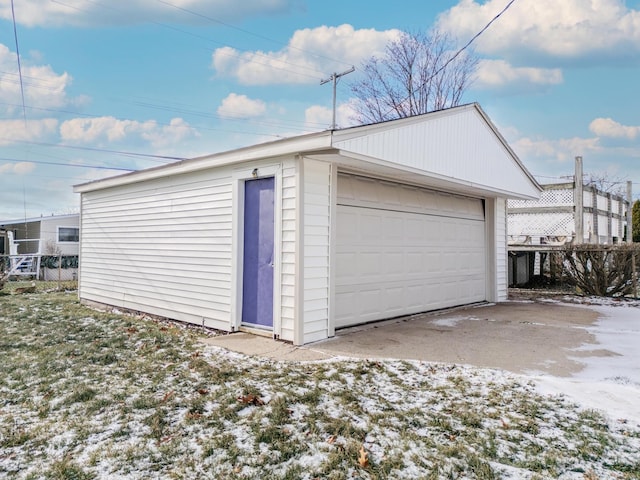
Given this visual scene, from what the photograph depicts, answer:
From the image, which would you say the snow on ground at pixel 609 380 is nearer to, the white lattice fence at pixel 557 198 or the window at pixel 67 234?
the white lattice fence at pixel 557 198

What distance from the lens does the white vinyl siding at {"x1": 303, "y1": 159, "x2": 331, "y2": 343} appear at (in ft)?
17.6

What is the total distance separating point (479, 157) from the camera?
8094mm

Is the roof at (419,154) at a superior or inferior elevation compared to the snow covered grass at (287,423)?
superior

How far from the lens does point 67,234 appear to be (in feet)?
66.1

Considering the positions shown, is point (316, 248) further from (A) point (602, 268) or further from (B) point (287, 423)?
(A) point (602, 268)

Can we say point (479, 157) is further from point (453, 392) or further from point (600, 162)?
point (600, 162)

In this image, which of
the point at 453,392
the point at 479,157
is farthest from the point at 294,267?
the point at 479,157

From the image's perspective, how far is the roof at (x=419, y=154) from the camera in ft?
17.1

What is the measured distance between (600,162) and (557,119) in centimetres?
817

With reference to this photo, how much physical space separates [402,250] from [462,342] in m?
2.16

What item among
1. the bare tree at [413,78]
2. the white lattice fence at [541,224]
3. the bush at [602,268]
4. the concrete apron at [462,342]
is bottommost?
the concrete apron at [462,342]

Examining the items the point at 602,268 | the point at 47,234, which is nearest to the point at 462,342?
the point at 602,268

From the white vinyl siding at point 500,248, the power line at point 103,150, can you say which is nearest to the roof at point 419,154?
the white vinyl siding at point 500,248

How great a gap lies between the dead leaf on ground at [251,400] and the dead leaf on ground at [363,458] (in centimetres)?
101
